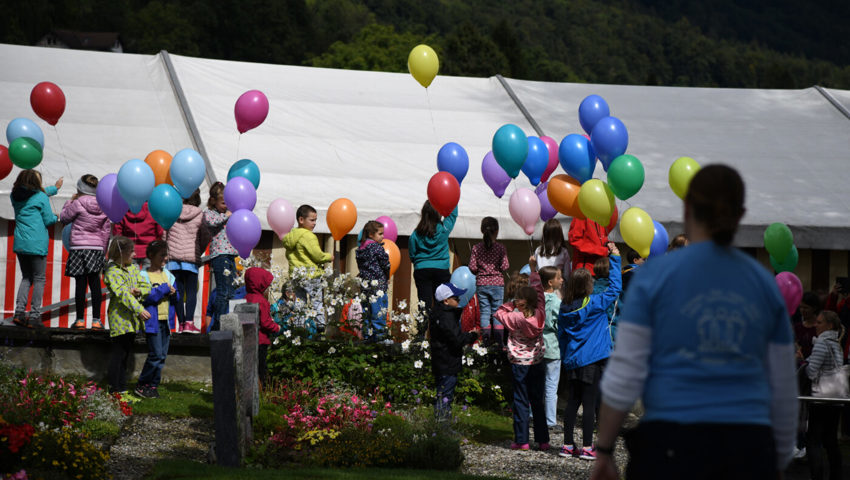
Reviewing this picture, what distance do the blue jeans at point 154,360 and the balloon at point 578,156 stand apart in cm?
394

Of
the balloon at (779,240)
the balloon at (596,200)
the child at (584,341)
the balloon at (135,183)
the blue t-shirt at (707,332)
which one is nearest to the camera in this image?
the blue t-shirt at (707,332)

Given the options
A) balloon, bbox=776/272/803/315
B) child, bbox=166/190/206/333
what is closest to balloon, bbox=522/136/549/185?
balloon, bbox=776/272/803/315

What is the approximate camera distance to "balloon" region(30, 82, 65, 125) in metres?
10.5

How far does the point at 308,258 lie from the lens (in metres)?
9.71

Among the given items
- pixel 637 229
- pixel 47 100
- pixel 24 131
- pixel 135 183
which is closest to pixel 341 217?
pixel 135 183

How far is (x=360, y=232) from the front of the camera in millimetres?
10773

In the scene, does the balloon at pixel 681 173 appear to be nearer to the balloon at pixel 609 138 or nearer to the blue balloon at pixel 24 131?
the balloon at pixel 609 138

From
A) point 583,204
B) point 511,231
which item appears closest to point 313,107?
point 511,231

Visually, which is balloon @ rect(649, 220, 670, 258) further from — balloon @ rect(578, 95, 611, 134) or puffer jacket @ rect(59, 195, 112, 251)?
puffer jacket @ rect(59, 195, 112, 251)

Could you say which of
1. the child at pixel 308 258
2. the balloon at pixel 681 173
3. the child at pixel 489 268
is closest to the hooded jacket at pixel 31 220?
the child at pixel 308 258

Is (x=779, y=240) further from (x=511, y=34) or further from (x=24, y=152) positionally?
(x=511, y=34)

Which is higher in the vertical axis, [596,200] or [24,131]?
[24,131]

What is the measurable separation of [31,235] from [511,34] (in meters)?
42.3

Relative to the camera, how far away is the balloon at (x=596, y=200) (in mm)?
8445
